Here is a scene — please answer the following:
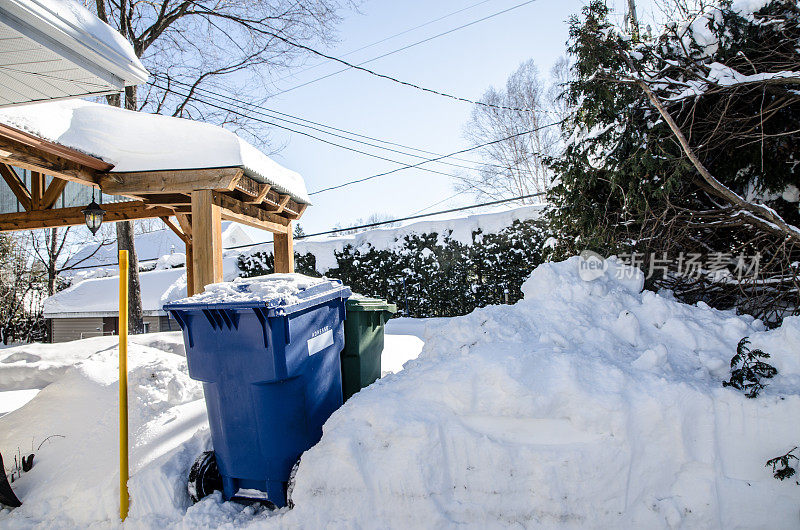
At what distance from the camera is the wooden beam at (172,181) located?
186 inches

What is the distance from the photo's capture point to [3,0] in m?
2.28

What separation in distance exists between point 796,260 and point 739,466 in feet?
7.89

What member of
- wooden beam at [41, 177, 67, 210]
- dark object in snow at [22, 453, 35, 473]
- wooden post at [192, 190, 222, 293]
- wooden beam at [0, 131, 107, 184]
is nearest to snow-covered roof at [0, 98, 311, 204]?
wooden beam at [0, 131, 107, 184]

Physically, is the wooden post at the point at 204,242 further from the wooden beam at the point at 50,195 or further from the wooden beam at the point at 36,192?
the wooden beam at the point at 36,192

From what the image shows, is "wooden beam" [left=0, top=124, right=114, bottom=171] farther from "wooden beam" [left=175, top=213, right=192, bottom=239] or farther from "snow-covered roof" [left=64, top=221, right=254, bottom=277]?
"snow-covered roof" [left=64, top=221, right=254, bottom=277]

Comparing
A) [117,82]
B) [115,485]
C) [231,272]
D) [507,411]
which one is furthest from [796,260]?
[231,272]

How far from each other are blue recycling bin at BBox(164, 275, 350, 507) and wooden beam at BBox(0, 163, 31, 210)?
5.68 metres

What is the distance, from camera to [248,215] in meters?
6.08

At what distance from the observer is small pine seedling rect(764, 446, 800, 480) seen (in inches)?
82.3

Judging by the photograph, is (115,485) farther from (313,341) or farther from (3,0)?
(3,0)

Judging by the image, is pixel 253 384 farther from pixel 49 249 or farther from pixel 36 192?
pixel 49 249

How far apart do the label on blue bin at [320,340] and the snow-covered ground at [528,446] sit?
0.40 metres

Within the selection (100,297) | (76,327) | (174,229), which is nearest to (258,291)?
(174,229)

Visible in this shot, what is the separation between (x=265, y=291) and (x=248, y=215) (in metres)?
3.71
